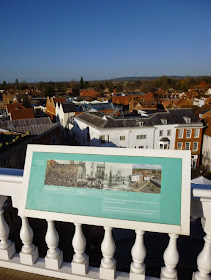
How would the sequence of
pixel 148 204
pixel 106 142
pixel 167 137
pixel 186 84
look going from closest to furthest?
pixel 148 204
pixel 106 142
pixel 167 137
pixel 186 84

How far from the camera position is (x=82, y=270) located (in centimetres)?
223

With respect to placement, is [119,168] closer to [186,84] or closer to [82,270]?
[82,270]

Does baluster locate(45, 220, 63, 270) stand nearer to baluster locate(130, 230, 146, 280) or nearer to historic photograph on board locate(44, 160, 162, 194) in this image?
historic photograph on board locate(44, 160, 162, 194)

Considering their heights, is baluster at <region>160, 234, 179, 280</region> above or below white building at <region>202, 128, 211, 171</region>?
above

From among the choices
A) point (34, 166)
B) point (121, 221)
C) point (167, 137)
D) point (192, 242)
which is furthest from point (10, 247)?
point (167, 137)

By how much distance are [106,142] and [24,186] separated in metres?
21.6

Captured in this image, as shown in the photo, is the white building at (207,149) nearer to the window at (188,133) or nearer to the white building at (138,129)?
the white building at (138,129)

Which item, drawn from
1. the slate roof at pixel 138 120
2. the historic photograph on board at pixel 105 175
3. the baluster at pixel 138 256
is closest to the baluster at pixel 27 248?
the historic photograph on board at pixel 105 175

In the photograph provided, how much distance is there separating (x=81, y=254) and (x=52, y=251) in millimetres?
331

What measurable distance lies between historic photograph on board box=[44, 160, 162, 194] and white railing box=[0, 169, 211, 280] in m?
0.37

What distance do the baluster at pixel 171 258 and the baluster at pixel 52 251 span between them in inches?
43.4

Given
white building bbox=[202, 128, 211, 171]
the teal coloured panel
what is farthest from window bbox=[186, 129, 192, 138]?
the teal coloured panel

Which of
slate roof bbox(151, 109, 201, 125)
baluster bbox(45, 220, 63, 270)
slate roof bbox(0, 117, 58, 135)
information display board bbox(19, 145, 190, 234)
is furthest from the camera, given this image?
slate roof bbox(151, 109, 201, 125)

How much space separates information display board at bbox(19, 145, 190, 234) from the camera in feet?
5.88
